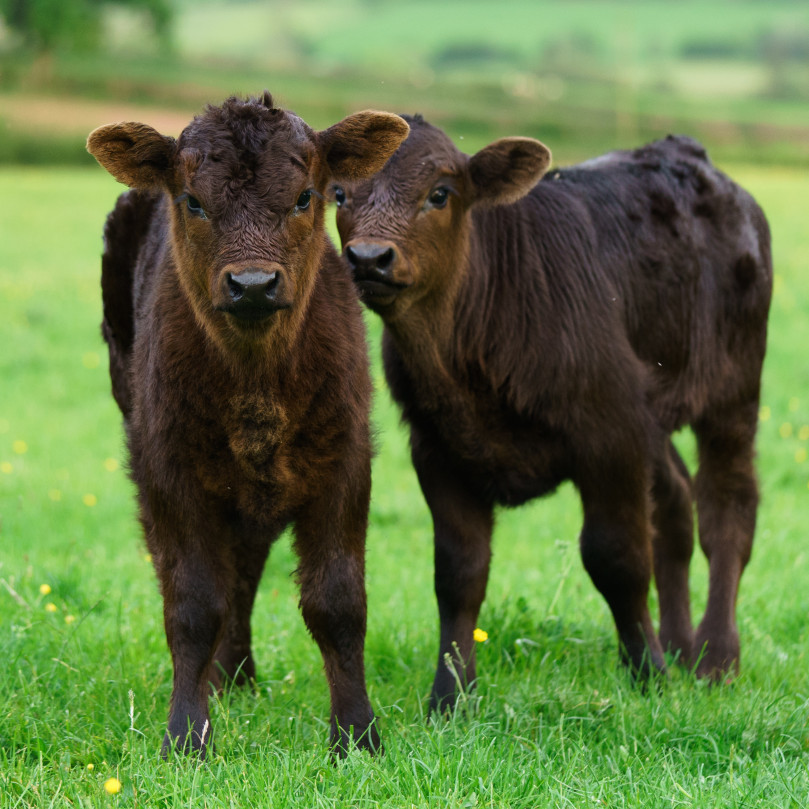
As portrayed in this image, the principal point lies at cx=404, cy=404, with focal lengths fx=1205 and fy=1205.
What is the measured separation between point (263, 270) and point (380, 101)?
2665 centimetres

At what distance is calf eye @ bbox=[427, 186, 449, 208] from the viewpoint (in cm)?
488

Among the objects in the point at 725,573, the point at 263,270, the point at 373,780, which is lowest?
the point at 725,573

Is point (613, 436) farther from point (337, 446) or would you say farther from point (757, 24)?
point (757, 24)

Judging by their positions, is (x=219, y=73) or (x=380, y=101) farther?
(x=219, y=73)

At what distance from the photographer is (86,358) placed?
38.8 ft

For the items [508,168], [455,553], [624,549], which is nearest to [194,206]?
[508,168]

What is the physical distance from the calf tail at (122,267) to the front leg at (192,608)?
4.19 ft

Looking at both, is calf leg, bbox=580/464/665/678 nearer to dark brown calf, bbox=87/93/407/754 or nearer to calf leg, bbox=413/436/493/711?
calf leg, bbox=413/436/493/711

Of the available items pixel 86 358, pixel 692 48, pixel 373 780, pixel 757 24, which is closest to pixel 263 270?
pixel 373 780

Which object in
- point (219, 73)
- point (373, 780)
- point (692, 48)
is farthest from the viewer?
point (692, 48)

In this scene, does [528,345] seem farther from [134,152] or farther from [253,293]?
[134,152]

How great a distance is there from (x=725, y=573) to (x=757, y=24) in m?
37.4

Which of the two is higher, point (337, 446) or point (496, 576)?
point (337, 446)

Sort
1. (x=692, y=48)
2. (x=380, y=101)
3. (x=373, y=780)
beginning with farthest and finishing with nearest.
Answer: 1. (x=692, y=48)
2. (x=380, y=101)
3. (x=373, y=780)
